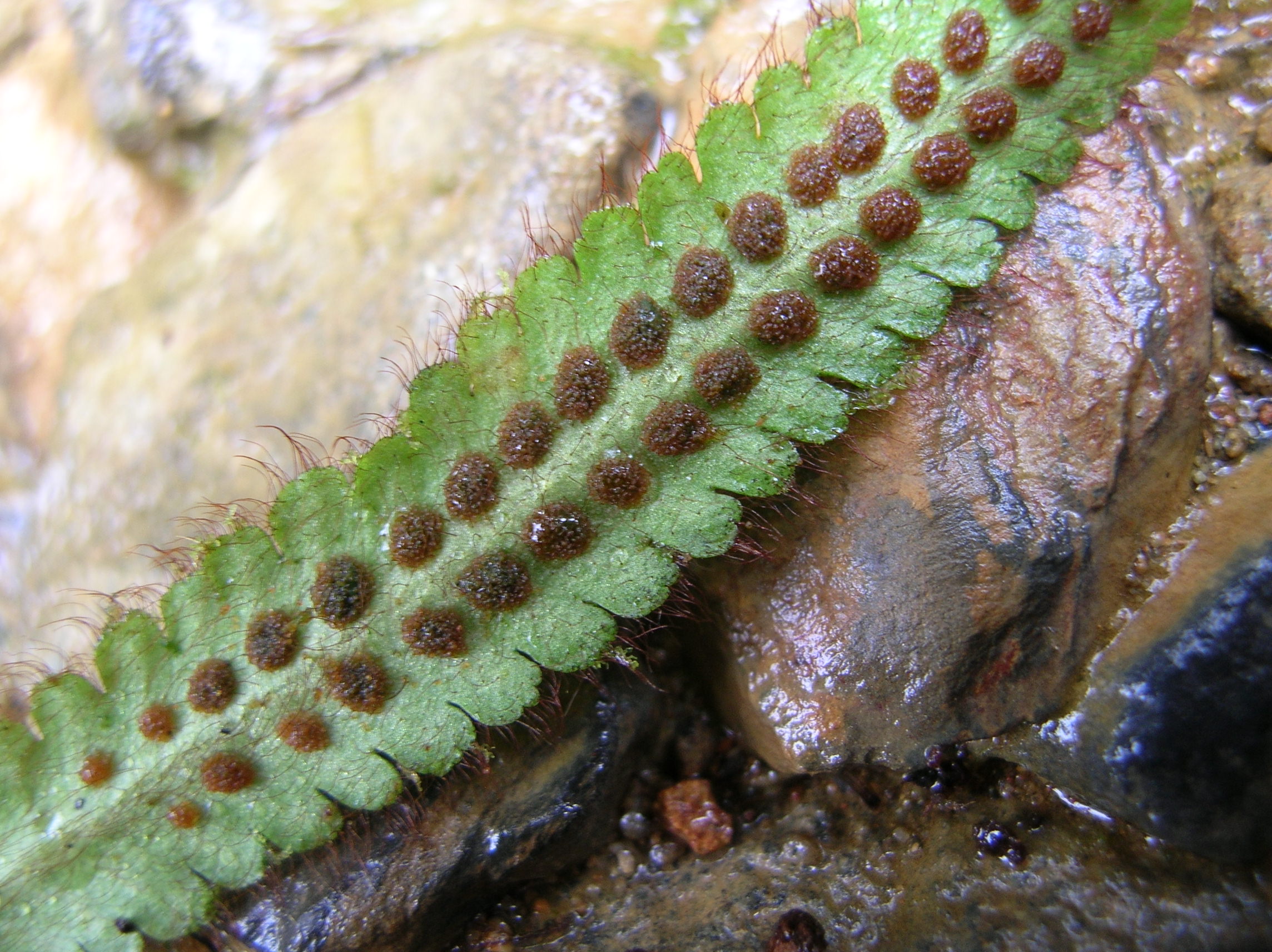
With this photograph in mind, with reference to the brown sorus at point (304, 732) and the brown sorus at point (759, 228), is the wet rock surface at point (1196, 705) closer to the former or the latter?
the brown sorus at point (759, 228)

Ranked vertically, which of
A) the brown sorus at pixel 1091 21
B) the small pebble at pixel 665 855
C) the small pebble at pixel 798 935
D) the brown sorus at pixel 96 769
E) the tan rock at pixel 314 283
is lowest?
the small pebble at pixel 798 935

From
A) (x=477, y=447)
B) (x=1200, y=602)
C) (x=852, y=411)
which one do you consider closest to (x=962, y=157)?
(x=852, y=411)

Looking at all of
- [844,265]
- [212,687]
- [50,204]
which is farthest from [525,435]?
[50,204]

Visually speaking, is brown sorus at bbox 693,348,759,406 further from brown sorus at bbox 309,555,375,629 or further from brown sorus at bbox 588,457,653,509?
brown sorus at bbox 309,555,375,629

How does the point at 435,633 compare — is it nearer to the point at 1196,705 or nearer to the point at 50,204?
the point at 1196,705

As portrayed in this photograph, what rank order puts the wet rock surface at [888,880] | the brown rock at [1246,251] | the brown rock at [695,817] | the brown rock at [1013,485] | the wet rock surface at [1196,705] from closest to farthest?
the wet rock surface at [1196,705], the wet rock surface at [888,880], the brown rock at [1013,485], the brown rock at [1246,251], the brown rock at [695,817]

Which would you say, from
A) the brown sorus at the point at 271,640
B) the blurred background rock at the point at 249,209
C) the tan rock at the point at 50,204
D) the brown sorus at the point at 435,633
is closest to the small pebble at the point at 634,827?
the brown sorus at the point at 435,633
